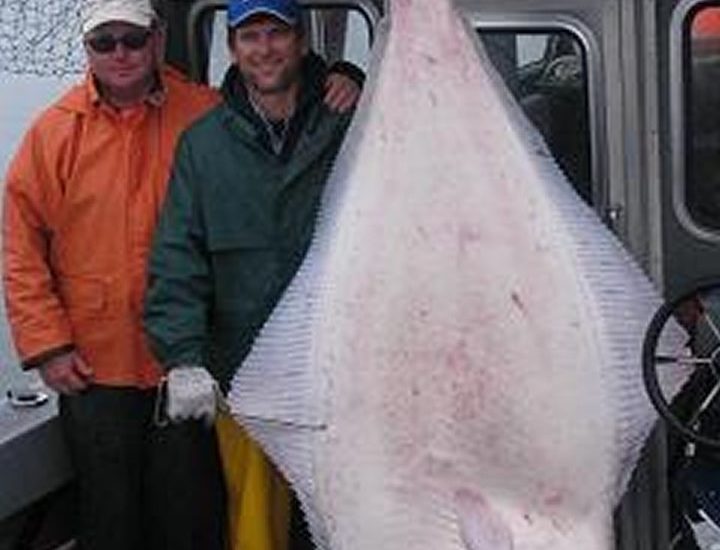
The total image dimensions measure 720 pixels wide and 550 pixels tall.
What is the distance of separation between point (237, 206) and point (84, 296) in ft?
1.59

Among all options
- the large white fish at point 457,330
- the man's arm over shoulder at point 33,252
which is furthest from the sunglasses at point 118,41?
the large white fish at point 457,330

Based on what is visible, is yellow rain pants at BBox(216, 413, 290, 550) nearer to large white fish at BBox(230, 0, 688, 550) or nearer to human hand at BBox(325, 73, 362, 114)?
large white fish at BBox(230, 0, 688, 550)

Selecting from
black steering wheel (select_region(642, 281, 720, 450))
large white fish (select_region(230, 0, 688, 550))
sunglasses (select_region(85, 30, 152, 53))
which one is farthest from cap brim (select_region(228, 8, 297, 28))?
black steering wheel (select_region(642, 281, 720, 450))

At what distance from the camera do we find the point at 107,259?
4.20 metres

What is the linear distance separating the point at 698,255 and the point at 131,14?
142 centimetres

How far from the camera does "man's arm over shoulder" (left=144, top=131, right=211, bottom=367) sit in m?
3.96

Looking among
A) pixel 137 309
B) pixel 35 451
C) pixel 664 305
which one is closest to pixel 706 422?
pixel 664 305

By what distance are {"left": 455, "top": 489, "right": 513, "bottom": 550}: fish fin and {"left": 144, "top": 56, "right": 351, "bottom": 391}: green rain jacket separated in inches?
31.5

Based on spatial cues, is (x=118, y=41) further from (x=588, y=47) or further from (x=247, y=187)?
(x=588, y=47)

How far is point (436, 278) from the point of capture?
344 centimetres

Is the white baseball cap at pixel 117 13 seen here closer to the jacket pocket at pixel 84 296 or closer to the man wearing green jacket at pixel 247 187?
the man wearing green jacket at pixel 247 187

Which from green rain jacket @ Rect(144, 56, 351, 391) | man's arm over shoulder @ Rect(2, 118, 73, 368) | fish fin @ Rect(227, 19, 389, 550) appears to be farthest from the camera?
man's arm over shoulder @ Rect(2, 118, 73, 368)

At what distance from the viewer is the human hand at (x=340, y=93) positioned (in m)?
4.02

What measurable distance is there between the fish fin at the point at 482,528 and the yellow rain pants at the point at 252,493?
0.72 m
